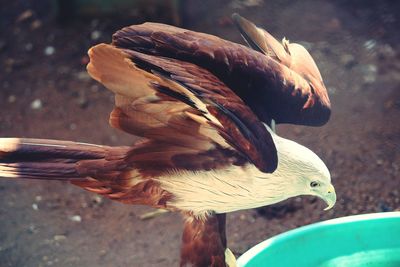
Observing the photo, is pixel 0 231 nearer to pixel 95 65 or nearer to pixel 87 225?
pixel 87 225

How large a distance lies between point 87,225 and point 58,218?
0.10 meters

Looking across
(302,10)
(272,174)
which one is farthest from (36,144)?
(302,10)

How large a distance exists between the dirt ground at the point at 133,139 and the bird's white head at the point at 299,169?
0.64 meters

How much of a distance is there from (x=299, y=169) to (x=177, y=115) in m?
0.27

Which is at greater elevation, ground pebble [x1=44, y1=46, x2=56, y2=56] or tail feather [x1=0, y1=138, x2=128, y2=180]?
tail feather [x1=0, y1=138, x2=128, y2=180]

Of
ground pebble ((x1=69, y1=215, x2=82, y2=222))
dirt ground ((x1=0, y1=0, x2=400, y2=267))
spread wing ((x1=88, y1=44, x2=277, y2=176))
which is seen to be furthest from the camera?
ground pebble ((x1=69, y1=215, x2=82, y2=222))

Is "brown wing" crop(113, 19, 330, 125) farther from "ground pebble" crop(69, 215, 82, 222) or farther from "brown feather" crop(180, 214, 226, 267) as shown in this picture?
"ground pebble" crop(69, 215, 82, 222)

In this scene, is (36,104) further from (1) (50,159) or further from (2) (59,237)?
(1) (50,159)

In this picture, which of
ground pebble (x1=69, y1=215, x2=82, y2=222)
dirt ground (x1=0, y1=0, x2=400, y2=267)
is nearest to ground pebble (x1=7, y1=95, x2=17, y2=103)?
dirt ground (x1=0, y1=0, x2=400, y2=267)

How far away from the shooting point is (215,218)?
4.99 ft

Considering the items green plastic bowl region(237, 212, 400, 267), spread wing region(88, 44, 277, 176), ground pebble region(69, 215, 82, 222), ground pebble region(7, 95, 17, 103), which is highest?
spread wing region(88, 44, 277, 176)

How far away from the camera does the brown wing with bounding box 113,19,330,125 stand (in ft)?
4.52

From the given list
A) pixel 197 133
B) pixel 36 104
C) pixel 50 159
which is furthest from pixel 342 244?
pixel 36 104

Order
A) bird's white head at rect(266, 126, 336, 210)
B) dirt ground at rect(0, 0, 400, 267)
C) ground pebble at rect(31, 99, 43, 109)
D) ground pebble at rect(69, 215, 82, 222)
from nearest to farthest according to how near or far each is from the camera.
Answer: bird's white head at rect(266, 126, 336, 210), dirt ground at rect(0, 0, 400, 267), ground pebble at rect(69, 215, 82, 222), ground pebble at rect(31, 99, 43, 109)
